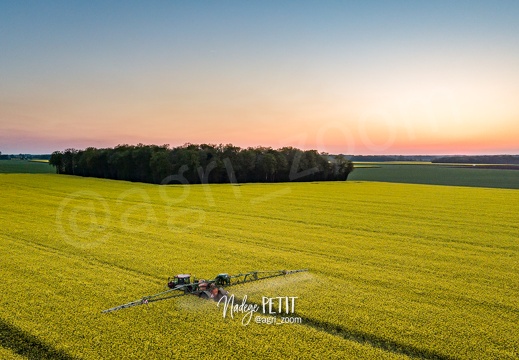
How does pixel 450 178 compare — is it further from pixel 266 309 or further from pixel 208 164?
pixel 266 309

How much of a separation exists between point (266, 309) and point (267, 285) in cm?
200

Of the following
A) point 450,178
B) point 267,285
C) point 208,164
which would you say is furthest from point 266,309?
point 450,178

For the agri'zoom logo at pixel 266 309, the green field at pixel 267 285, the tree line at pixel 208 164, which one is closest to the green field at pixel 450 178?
the tree line at pixel 208 164

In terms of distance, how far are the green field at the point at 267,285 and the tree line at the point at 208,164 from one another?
151 ft

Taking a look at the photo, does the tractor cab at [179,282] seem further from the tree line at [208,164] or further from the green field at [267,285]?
the tree line at [208,164]

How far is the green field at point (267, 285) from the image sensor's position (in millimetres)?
9234

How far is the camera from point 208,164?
75750 millimetres

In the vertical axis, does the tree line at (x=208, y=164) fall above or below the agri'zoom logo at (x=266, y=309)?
above

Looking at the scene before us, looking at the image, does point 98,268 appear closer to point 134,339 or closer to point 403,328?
point 134,339

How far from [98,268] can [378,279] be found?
36.0 feet

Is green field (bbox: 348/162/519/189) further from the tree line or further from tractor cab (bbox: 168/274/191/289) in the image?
tractor cab (bbox: 168/274/191/289)

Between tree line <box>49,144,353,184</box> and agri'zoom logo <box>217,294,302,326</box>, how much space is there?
62.3 m

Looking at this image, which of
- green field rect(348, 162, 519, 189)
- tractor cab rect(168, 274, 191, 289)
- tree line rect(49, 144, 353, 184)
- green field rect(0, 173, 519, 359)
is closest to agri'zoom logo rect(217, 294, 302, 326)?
green field rect(0, 173, 519, 359)

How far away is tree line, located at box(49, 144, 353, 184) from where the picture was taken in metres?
73.8
